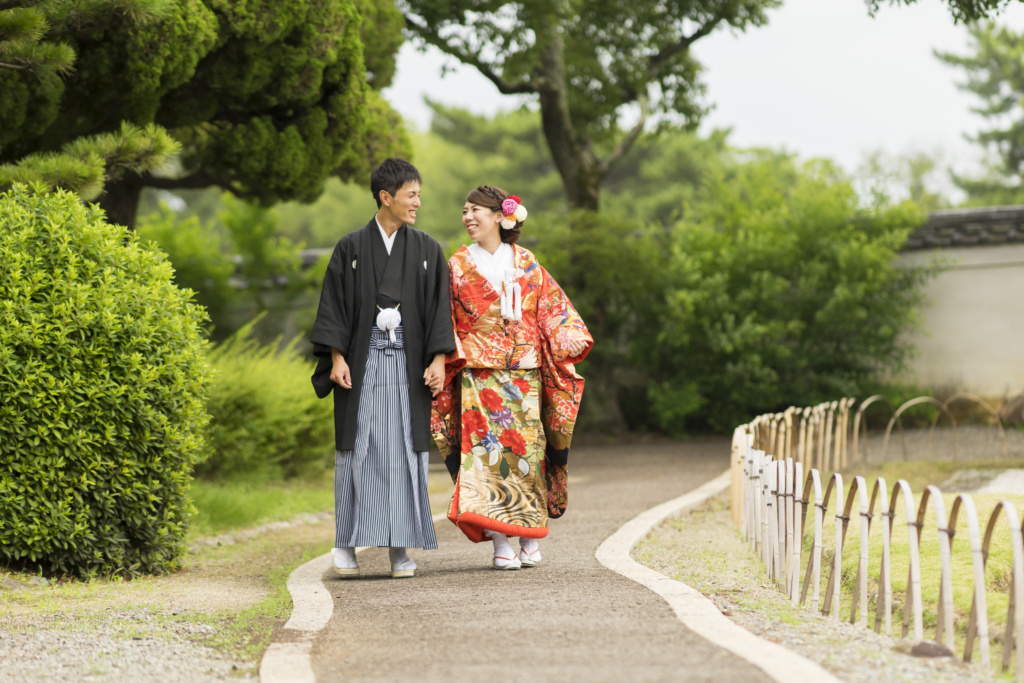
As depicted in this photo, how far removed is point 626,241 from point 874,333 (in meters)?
3.24

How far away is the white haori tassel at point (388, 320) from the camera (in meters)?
4.42

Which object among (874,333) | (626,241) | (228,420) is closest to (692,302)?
(626,241)

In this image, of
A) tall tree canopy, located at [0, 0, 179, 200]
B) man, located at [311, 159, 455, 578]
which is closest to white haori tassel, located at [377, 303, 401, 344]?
man, located at [311, 159, 455, 578]

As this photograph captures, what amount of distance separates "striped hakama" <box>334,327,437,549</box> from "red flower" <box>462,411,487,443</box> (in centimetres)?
24

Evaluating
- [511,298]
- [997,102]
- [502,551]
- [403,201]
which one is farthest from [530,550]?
[997,102]

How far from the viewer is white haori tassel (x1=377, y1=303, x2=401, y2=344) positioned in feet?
14.5

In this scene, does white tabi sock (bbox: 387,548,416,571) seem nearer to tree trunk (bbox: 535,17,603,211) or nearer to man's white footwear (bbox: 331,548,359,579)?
man's white footwear (bbox: 331,548,359,579)

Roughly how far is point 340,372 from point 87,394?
1156 millimetres

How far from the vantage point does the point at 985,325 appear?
12516mm

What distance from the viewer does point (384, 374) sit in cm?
446

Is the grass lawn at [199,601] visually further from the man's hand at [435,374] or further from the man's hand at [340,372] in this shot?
the man's hand at [435,374]

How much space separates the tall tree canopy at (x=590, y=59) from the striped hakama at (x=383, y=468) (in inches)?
293

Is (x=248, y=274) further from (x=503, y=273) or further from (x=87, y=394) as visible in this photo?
(x=503, y=273)

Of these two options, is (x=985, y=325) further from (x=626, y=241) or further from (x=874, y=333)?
(x=626, y=241)
